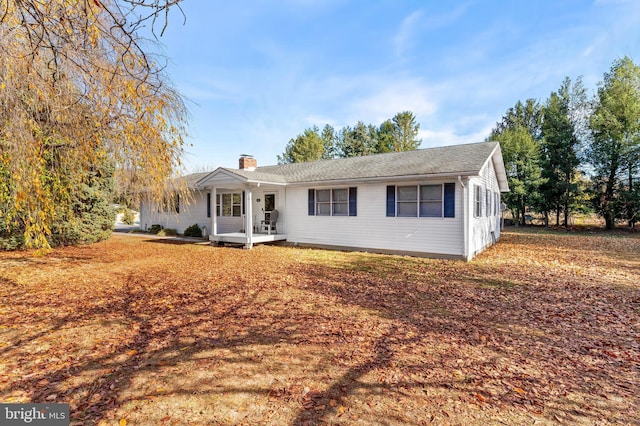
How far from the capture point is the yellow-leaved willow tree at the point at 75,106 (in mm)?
3988

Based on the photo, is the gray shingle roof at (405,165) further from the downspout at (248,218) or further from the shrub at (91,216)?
the shrub at (91,216)

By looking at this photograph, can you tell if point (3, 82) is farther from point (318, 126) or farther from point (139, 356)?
point (318, 126)

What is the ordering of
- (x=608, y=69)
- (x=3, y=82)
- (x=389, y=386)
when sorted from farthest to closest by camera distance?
1. (x=608, y=69)
2. (x=3, y=82)
3. (x=389, y=386)

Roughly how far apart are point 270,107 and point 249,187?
11.0 m

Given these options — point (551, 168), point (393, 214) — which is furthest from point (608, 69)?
point (393, 214)

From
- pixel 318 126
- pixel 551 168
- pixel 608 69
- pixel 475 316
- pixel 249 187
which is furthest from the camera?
pixel 318 126

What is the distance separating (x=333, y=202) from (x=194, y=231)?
938 centimetres

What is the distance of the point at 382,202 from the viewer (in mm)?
11641

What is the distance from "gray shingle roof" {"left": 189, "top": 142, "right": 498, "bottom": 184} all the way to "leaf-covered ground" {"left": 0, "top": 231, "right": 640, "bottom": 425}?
3.95m

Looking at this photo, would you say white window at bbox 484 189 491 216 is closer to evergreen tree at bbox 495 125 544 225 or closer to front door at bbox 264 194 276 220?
front door at bbox 264 194 276 220

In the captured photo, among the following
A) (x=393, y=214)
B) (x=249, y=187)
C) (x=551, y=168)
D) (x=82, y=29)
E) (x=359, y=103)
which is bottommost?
(x=393, y=214)

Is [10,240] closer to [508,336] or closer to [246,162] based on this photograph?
[246,162]

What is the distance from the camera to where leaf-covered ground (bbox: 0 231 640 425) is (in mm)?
2689

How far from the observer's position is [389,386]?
9.86 feet
